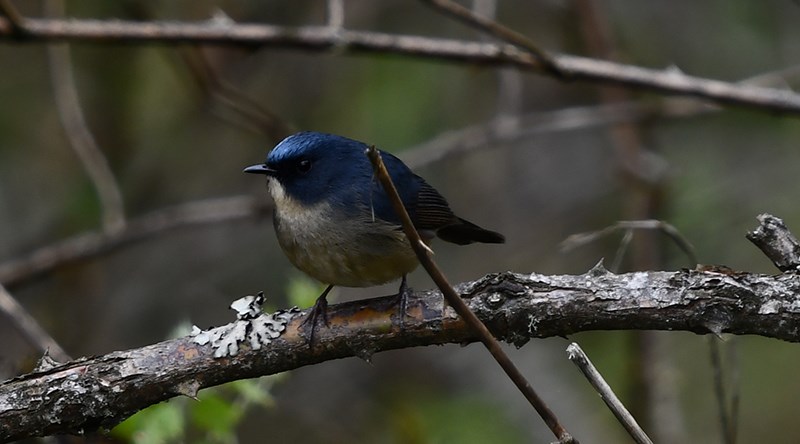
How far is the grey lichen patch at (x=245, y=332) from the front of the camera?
311 cm

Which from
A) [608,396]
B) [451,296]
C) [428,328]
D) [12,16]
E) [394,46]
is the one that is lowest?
[608,396]

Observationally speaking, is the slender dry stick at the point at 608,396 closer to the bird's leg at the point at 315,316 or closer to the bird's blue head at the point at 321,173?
the bird's leg at the point at 315,316

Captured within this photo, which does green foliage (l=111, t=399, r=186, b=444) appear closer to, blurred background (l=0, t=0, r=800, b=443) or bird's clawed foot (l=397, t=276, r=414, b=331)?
bird's clawed foot (l=397, t=276, r=414, b=331)

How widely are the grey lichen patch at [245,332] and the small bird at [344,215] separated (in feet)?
1.33

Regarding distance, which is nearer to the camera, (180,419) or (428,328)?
(428,328)

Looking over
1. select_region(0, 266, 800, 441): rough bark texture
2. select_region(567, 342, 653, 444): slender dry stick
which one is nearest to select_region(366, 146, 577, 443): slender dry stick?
select_region(567, 342, 653, 444): slender dry stick

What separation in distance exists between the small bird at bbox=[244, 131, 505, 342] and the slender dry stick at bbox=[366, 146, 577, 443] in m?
1.24

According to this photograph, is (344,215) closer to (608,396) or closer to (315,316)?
(315,316)

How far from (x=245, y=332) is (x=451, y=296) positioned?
3.03 ft

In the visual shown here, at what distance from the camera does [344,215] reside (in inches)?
161

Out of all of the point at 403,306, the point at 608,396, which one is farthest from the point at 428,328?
the point at 608,396

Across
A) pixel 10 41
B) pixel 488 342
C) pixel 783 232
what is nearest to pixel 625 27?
pixel 10 41

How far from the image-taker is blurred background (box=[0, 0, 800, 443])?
692 cm

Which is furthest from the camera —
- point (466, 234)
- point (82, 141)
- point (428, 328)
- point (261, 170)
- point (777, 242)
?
point (82, 141)
